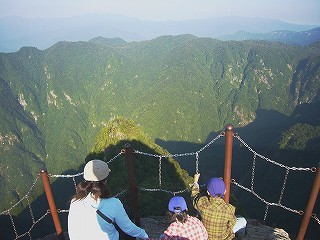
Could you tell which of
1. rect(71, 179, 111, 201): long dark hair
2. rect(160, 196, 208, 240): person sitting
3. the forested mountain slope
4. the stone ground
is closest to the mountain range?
the forested mountain slope

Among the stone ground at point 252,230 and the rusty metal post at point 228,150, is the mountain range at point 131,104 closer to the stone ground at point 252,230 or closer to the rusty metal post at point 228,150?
the stone ground at point 252,230

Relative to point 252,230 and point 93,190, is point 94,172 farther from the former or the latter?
point 252,230

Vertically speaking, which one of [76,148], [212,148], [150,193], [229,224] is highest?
[229,224]

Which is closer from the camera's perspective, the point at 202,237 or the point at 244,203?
the point at 202,237

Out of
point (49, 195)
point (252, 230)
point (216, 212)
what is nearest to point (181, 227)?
point (216, 212)

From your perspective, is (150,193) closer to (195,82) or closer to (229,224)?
(229,224)

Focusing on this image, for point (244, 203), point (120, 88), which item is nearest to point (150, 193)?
point (244, 203)

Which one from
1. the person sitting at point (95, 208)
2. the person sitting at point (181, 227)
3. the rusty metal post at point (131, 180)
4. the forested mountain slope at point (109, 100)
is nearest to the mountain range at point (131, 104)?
the forested mountain slope at point (109, 100)

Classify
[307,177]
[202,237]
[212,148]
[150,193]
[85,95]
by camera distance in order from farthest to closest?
[85,95] < [212,148] < [307,177] < [150,193] < [202,237]
